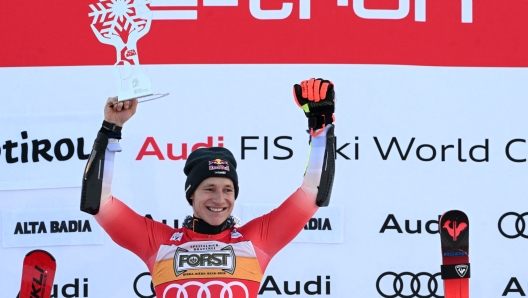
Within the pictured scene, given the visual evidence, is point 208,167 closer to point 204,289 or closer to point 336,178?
point 204,289

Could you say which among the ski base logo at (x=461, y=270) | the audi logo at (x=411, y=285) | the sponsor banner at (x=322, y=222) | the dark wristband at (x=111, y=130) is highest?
the dark wristband at (x=111, y=130)

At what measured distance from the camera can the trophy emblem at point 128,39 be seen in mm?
2994

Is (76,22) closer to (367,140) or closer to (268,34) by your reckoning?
(268,34)

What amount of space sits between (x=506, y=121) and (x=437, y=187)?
1.38 feet

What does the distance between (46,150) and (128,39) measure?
974 mm

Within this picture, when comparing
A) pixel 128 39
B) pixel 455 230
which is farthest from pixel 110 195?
pixel 455 230

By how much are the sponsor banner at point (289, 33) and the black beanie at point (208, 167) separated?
1007 mm

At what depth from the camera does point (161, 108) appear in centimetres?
409

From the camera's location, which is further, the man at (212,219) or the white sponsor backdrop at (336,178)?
the white sponsor backdrop at (336,178)

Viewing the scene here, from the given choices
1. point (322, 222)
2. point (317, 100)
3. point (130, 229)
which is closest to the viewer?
point (317, 100)

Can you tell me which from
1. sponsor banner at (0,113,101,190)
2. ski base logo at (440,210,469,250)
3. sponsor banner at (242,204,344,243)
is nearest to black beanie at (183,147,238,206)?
ski base logo at (440,210,469,250)

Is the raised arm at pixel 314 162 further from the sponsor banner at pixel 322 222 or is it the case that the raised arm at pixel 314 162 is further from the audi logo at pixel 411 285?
the audi logo at pixel 411 285

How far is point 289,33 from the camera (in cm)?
414

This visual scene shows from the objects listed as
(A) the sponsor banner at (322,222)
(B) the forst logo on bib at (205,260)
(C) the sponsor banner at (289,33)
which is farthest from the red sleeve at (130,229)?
(C) the sponsor banner at (289,33)
